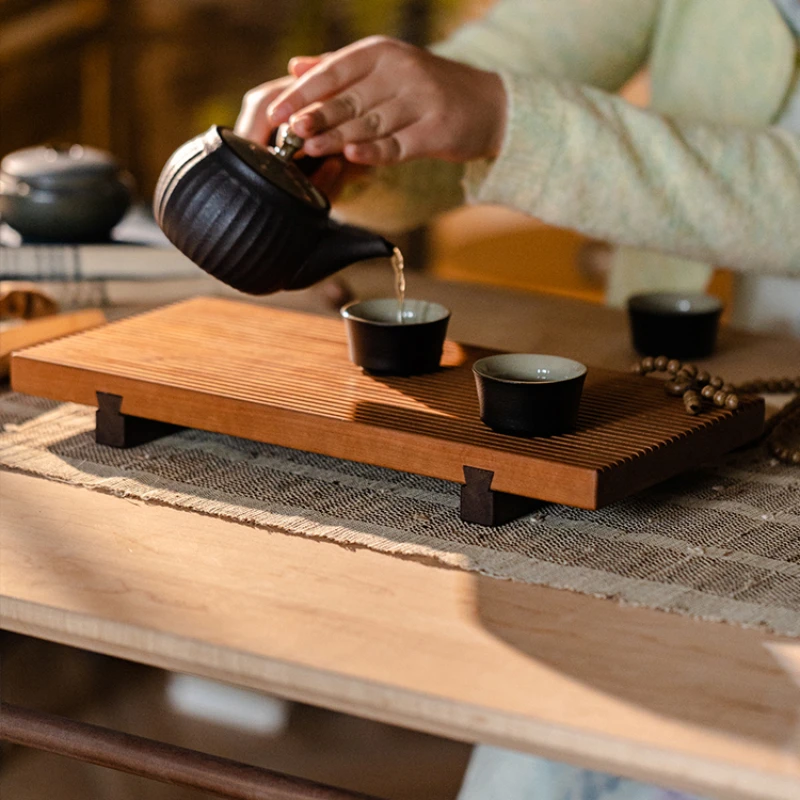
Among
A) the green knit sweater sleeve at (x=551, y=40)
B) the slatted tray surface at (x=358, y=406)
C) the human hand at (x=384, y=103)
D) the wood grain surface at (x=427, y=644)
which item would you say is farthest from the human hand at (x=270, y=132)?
the wood grain surface at (x=427, y=644)

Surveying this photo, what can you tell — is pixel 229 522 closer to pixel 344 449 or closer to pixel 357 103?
pixel 344 449

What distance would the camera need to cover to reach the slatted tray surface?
881mm

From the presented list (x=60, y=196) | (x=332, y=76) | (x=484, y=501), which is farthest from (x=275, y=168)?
(x=60, y=196)

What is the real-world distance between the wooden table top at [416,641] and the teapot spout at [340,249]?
0.92 feet

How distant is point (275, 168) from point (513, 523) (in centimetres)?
39

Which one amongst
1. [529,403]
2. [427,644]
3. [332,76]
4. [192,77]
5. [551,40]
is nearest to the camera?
[427,644]

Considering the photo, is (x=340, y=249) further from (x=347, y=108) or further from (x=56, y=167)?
(x=56, y=167)

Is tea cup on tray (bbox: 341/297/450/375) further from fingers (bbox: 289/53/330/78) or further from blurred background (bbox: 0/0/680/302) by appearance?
blurred background (bbox: 0/0/680/302)

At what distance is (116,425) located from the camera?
41.1 inches

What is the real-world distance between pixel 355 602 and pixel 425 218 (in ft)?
3.49

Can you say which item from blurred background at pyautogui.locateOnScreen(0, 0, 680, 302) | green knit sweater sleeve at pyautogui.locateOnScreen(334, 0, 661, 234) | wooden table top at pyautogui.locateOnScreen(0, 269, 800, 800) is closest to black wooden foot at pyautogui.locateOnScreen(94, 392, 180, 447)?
wooden table top at pyautogui.locateOnScreen(0, 269, 800, 800)

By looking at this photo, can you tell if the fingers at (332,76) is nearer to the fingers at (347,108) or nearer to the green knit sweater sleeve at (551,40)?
the fingers at (347,108)

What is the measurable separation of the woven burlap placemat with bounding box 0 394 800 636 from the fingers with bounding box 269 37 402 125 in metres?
0.34

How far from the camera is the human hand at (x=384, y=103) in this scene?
3.79 ft
